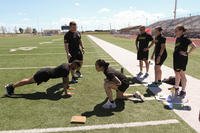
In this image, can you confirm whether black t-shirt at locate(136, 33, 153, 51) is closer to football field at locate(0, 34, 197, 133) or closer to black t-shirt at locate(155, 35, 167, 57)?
black t-shirt at locate(155, 35, 167, 57)

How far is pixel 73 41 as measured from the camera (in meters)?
9.00

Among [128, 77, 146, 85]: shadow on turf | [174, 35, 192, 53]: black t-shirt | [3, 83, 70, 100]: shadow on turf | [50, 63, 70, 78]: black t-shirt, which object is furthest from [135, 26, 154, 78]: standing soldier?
[50, 63, 70, 78]: black t-shirt

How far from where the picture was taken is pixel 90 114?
5836mm

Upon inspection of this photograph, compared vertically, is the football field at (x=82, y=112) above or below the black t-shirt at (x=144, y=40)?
below

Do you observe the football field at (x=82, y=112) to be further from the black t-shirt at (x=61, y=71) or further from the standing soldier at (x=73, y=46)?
the standing soldier at (x=73, y=46)

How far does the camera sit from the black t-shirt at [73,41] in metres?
8.93

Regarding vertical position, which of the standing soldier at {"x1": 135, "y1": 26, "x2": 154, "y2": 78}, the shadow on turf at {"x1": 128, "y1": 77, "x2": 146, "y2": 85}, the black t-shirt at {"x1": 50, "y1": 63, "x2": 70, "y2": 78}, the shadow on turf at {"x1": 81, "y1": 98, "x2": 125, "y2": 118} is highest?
the standing soldier at {"x1": 135, "y1": 26, "x2": 154, "y2": 78}

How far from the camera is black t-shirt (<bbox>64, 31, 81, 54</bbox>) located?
29.3 feet

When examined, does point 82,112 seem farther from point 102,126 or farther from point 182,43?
point 182,43

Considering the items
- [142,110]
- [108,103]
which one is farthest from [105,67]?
[142,110]

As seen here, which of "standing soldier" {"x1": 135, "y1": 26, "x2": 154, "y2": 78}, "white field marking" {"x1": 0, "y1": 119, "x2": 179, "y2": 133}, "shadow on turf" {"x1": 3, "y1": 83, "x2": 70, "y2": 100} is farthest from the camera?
"standing soldier" {"x1": 135, "y1": 26, "x2": 154, "y2": 78}

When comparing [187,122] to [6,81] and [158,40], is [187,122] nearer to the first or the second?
[158,40]

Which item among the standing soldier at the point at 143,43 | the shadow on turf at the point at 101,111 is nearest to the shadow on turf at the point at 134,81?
the standing soldier at the point at 143,43

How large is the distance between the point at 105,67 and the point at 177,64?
1.84m
